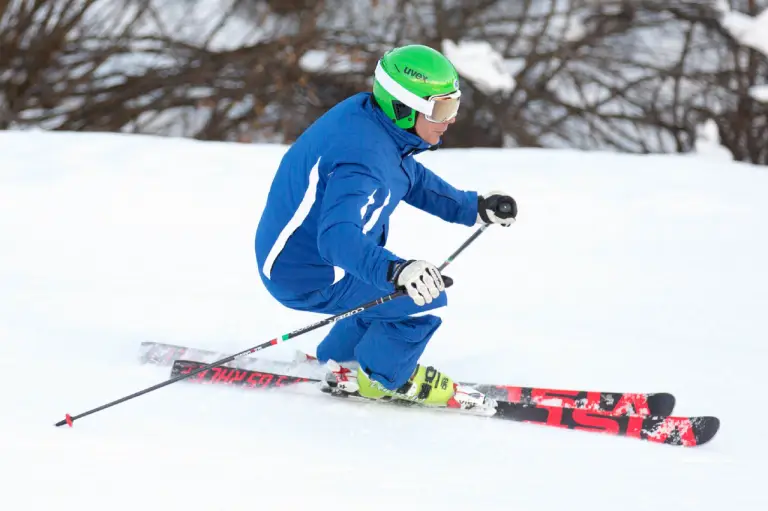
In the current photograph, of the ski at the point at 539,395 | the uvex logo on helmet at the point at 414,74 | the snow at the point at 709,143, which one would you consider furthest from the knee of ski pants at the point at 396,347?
the snow at the point at 709,143

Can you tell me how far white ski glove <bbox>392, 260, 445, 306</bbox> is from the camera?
2.44m

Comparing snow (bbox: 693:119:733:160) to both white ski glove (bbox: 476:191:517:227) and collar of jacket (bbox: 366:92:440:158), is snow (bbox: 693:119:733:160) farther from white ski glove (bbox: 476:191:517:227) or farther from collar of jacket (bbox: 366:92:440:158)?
collar of jacket (bbox: 366:92:440:158)

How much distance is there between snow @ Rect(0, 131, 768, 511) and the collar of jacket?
895mm

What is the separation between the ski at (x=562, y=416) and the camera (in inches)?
117

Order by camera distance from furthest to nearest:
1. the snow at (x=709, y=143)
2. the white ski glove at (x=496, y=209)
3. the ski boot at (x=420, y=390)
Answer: the snow at (x=709, y=143) → the white ski glove at (x=496, y=209) → the ski boot at (x=420, y=390)

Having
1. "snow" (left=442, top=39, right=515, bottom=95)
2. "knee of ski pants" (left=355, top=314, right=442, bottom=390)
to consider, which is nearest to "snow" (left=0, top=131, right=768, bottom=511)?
"knee of ski pants" (left=355, top=314, right=442, bottom=390)

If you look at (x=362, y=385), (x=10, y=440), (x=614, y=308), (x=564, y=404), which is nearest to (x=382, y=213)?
(x=362, y=385)

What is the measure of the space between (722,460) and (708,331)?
4.21 ft

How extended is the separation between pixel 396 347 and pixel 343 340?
0.40 m

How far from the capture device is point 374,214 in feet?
9.00

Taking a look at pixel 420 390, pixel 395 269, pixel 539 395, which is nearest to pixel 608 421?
pixel 539 395

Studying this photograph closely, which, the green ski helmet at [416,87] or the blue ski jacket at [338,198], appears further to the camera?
the green ski helmet at [416,87]

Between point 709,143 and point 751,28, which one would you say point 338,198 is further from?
point 709,143

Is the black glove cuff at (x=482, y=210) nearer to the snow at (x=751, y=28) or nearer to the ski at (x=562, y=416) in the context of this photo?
the ski at (x=562, y=416)
